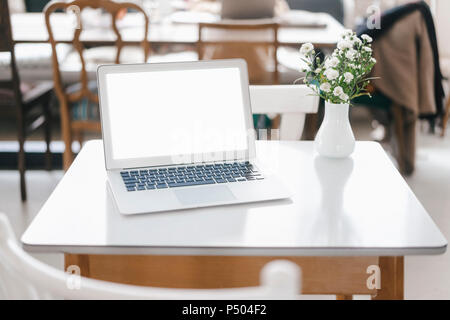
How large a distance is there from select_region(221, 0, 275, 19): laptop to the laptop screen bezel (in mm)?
1650

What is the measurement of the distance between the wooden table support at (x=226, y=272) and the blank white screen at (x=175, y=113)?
225 millimetres

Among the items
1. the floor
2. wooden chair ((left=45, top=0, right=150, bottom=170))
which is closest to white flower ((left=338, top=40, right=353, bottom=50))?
the floor

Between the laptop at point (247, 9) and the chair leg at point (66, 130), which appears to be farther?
the laptop at point (247, 9)

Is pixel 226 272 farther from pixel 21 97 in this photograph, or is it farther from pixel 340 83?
pixel 21 97

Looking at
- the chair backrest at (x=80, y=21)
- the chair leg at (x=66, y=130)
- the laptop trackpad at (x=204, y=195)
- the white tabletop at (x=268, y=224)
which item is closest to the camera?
the white tabletop at (x=268, y=224)

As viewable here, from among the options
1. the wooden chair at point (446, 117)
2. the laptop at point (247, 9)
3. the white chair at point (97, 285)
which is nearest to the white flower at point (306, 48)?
the white chair at point (97, 285)

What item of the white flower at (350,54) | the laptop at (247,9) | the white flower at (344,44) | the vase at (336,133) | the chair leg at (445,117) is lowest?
the chair leg at (445,117)

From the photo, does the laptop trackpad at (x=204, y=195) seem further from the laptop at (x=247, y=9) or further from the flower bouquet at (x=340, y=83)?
the laptop at (x=247, y=9)

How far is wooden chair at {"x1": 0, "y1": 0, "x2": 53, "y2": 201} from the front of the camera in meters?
2.64

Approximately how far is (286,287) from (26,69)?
10.2ft

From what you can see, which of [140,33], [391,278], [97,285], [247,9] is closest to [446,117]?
[247,9]

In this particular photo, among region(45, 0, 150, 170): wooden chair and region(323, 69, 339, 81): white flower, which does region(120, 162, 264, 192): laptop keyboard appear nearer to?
region(323, 69, 339, 81): white flower

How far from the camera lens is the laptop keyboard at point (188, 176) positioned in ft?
3.97

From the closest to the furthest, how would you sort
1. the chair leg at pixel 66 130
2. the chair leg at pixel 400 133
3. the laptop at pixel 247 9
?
the chair leg at pixel 66 130 → the laptop at pixel 247 9 → the chair leg at pixel 400 133
